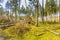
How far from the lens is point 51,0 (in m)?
2.62

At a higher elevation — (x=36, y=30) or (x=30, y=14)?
(x=30, y=14)

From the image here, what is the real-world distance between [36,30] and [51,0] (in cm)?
53

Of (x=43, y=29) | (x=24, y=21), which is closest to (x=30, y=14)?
(x=24, y=21)

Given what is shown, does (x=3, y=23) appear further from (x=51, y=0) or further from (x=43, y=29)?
(x=51, y=0)

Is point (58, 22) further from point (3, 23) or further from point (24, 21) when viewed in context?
point (3, 23)

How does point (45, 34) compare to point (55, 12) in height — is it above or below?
below

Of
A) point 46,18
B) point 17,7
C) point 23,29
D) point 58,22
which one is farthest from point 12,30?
point 58,22

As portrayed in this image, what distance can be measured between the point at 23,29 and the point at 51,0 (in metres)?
0.64

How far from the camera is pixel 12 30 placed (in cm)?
262

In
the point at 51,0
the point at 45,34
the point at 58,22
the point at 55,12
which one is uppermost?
the point at 51,0

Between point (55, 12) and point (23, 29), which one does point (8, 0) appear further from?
point (55, 12)

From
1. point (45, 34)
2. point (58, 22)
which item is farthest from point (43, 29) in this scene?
point (58, 22)

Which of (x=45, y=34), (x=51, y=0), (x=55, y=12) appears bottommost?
(x=45, y=34)

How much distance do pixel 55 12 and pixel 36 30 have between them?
41 centimetres
